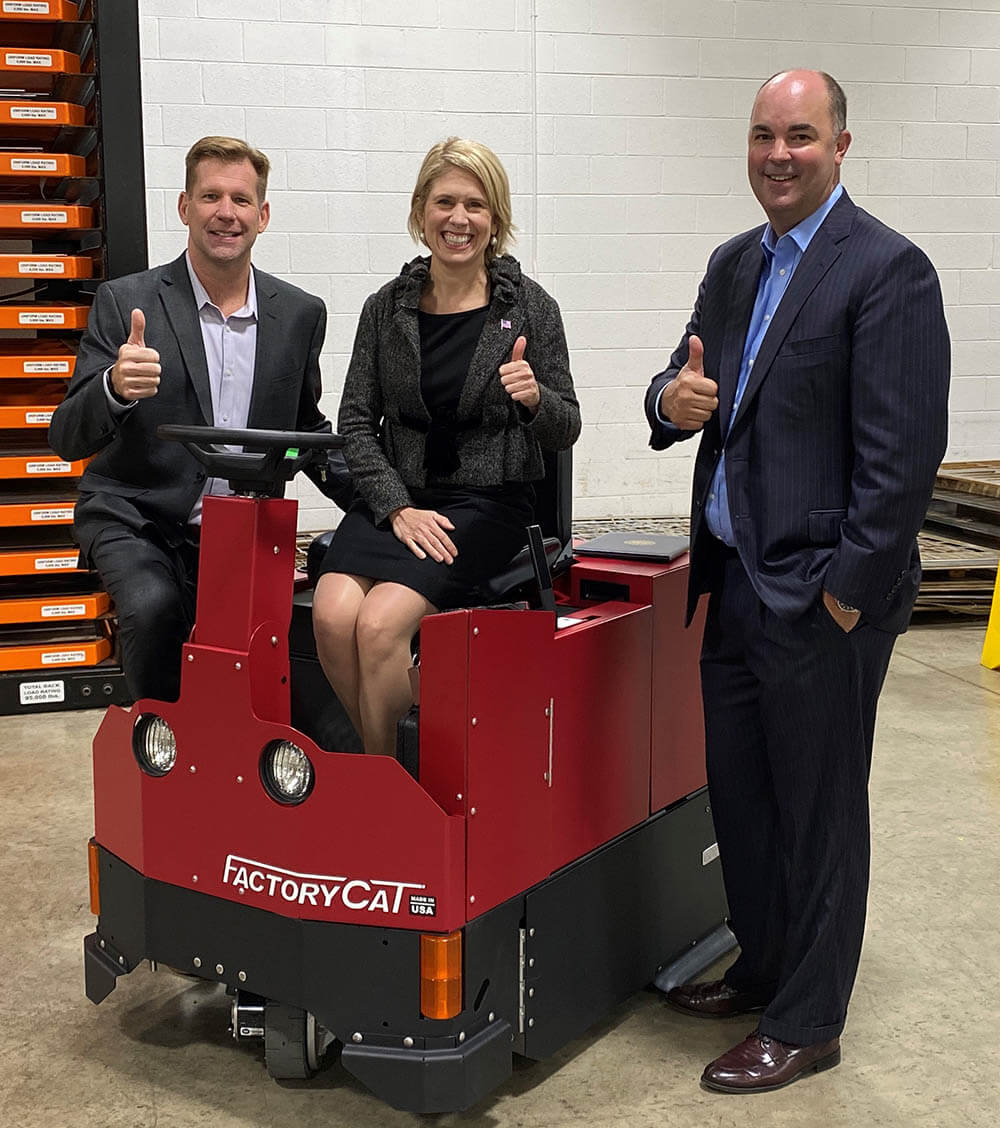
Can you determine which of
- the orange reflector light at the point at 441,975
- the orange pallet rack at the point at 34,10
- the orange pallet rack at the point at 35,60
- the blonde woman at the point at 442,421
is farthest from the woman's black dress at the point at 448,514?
the orange pallet rack at the point at 34,10

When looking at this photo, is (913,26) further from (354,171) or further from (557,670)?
(557,670)

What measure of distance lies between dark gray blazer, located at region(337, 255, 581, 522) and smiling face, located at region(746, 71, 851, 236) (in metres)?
0.55

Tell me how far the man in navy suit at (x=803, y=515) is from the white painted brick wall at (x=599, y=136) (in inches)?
171

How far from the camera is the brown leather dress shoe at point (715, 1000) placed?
2.91 meters

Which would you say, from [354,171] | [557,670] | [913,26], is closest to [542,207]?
[354,171]

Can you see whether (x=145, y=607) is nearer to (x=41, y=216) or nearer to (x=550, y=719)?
(x=550, y=719)

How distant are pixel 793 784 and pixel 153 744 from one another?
1.20m

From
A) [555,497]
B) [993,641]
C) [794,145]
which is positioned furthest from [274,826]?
[993,641]

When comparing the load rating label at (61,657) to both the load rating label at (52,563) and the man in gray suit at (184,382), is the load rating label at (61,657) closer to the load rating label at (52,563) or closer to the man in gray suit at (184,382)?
the load rating label at (52,563)

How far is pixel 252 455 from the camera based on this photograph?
238 cm

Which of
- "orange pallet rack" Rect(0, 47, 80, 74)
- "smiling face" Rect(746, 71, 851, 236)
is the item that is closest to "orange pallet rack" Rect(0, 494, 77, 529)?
"orange pallet rack" Rect(0, 47, 80, 74)

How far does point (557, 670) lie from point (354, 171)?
188 inches

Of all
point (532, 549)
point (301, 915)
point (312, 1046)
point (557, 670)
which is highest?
point (532, 549)

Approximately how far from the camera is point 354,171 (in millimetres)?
6750
